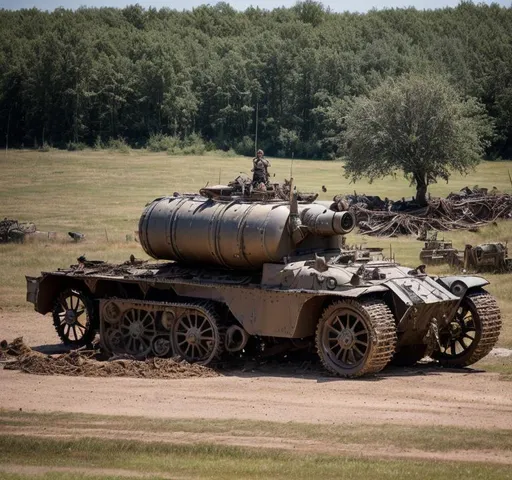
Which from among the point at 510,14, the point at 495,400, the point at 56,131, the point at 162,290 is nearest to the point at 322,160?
the point at 56,131

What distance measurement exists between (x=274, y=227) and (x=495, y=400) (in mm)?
5397

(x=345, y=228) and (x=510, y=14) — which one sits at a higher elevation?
(x=510, y=14)

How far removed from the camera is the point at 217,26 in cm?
12794

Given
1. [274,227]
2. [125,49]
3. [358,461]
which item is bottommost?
[358,461]

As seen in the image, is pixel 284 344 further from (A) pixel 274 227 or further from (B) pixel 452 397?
(B) pixel 452 397

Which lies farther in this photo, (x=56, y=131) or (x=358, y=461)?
(x=56, y=131)

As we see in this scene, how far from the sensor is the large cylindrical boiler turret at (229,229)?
23.0m

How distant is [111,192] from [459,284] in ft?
133

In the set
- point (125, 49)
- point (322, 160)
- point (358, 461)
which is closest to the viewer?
A: point (358, 461)

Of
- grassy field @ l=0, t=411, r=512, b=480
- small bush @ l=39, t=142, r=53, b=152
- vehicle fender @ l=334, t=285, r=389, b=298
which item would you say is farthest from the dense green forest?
grassy field @ l=0, t=411, r=512, b=480

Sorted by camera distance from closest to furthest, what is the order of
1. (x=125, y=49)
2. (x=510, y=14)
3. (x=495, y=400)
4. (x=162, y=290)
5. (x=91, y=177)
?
(x=495, y=400), (x=162, y=290), (x=91, y=177), (x=125, y=49), (x=510, y=14)

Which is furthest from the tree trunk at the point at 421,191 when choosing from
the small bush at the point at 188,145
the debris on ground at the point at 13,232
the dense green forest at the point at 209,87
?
the small bush at the point at 188,145

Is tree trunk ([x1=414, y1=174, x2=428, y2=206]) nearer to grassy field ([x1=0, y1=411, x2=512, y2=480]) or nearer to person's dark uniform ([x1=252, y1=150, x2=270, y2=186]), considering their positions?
person's dark uniform ([x1=252, y1=150, x2=270, y2=186])

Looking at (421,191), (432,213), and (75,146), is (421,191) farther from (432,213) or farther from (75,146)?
(75,146)
